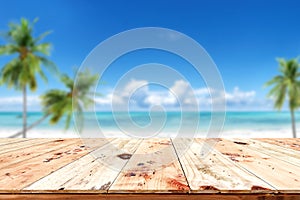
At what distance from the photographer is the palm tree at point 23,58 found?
43.2 feet

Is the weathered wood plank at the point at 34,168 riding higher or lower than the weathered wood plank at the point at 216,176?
higher

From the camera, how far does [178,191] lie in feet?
3.02

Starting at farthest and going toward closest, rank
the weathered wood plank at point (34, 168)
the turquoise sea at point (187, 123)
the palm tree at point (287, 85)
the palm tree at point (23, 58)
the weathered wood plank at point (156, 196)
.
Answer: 1. the turquoise sea at point (187, 123)
2. the palm tree at point (287, 85)
3. the palm tree at point (23, 58)
4. the weathered wood plank at point (34, 168)
5. the weathered wood plank at point (156, 196)

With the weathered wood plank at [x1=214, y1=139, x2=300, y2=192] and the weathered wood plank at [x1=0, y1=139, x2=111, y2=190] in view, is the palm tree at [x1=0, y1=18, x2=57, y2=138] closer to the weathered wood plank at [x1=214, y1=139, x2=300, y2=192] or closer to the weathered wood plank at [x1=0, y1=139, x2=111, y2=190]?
the weathered wood plank at [x1=0, y1=139, x2=111, y2=190]

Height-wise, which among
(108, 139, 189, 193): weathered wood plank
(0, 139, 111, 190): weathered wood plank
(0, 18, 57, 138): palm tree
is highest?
(0, 18, 57, 138): palm tree

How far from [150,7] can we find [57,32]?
14.6 meters

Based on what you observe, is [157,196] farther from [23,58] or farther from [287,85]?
[287,85]

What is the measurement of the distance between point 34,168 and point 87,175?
330mm

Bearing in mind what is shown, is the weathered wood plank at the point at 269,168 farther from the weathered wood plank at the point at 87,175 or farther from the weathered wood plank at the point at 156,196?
the weathered wood plank at the point at 87,175

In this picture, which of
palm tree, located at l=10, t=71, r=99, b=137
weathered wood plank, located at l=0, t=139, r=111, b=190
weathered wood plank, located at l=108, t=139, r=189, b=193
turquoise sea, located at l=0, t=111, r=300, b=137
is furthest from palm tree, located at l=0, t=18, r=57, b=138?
weathered wood plank, located at l=108, t=139, r=189, b=193

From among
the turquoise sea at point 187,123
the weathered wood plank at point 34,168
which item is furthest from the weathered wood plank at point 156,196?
the turquoise sea at point 187,123

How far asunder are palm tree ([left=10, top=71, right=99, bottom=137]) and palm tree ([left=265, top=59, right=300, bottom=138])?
1059cm

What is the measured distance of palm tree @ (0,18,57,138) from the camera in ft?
43.2

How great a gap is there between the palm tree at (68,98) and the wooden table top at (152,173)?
39.2 ft
